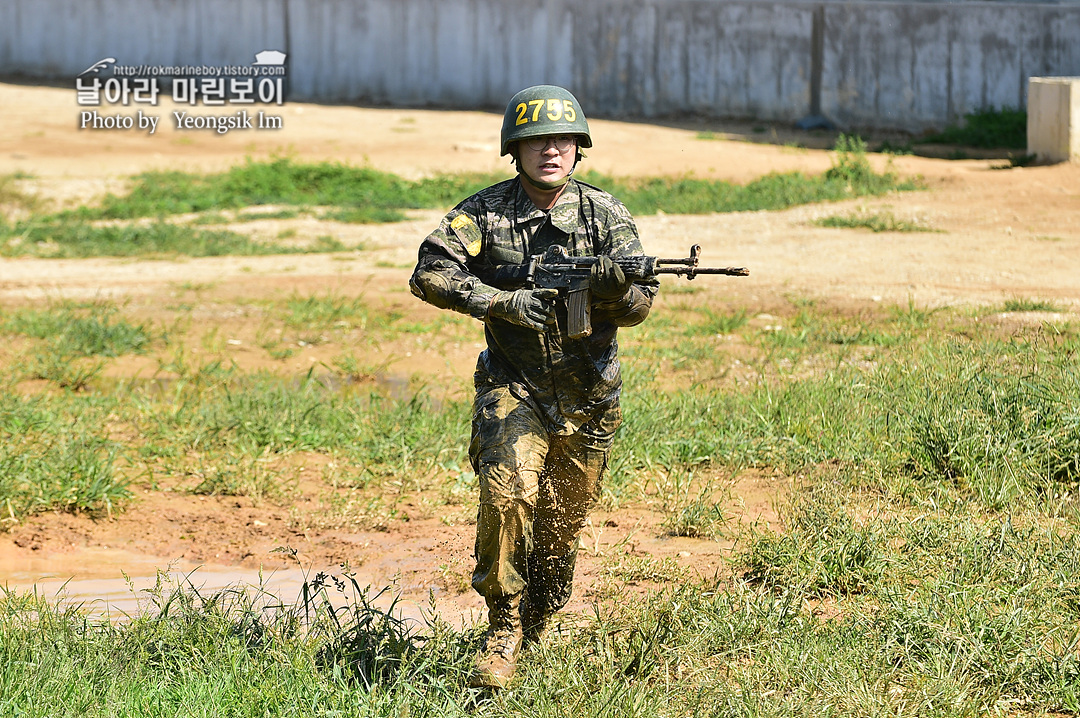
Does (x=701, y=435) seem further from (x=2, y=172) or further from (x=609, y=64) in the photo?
(x=609, y=64)

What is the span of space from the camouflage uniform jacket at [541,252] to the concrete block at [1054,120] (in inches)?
481

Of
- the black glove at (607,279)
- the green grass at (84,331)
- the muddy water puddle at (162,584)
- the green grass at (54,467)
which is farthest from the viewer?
the green grass at (84,331)

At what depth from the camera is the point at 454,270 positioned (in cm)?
383

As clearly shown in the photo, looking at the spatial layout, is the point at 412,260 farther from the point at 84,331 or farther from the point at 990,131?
the point at 990,131

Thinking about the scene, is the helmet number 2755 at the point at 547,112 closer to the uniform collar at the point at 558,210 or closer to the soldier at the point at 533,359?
the soldier at the point at 533,359

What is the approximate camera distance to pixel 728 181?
50.0ft

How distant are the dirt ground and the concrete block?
1.17 feet

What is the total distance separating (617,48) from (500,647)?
1945cm

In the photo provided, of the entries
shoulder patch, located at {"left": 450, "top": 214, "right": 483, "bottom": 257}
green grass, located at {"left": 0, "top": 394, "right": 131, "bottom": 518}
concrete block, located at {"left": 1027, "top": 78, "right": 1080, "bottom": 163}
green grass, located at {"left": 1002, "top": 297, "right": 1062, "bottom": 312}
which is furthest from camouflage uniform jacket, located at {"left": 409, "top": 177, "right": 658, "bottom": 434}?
concrete block, located at {"left": 1027, "top": 78, "right": 1080, "bottom": 163}

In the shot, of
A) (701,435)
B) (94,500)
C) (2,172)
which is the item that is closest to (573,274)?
(701,435)

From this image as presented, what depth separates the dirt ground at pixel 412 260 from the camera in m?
5.33

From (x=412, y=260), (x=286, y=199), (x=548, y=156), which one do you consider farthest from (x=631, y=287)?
(x=286, y=199)

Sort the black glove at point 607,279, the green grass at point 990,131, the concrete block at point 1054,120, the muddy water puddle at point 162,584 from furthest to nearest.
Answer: the green grass at point 990,131
the concrete block at point 1054,120
the muddy water puddle at point 162,584
the black glove at point 607,279

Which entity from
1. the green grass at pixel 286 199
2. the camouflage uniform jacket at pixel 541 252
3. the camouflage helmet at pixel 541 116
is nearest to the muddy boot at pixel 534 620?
the camouflage uniform jacket at pixel 541 252
